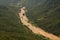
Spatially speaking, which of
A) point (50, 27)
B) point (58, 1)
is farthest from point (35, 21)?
point (58, 1)

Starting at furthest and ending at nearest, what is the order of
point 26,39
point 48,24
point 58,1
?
point 58,1
point 48,24
point 26,39

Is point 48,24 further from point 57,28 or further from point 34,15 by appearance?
point 34,15

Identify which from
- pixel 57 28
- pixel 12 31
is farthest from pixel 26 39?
pixel 57 28

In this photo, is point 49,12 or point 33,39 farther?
point 49,12

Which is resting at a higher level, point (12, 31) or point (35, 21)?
point (35, 21)

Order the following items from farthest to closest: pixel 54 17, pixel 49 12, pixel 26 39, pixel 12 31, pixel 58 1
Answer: pixel 58 1, pixel 49 12, pixel 54 17, pixel 12 31, pixel 26 39

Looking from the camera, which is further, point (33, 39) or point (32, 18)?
point (32, 18)

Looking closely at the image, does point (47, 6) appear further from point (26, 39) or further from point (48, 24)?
point (26, 39)

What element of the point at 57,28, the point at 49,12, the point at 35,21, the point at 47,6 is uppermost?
the point at 47,6

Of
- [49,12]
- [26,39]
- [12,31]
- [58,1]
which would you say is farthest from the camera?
[58,1]
